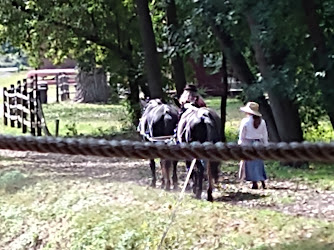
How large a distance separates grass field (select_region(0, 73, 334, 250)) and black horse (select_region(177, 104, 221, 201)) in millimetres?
444

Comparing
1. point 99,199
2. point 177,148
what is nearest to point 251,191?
point 99,199

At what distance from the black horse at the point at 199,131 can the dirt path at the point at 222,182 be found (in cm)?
47

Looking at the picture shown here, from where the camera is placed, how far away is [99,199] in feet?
30.5

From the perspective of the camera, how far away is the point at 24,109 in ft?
80.0

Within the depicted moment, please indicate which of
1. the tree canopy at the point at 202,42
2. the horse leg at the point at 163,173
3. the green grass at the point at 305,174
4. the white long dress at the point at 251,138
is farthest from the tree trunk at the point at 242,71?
the horse leg at the point at 163,173

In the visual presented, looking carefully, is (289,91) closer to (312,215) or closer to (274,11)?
(274,11)

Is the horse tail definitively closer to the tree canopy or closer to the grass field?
the grass field

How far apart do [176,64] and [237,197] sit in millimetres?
8382

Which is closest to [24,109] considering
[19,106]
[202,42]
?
[19,106]

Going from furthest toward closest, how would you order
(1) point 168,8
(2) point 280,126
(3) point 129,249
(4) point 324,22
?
1. (1) point 168,8
2. (2) point 280,126
3. (4) point 324,22
4. (3) point 129,249

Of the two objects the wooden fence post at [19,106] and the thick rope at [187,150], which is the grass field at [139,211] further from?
the wooden fence post at [19,106]

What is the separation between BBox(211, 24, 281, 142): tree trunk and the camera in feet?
51.2

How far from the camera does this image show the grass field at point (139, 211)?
7355 mm

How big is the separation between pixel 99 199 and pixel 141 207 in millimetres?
770
